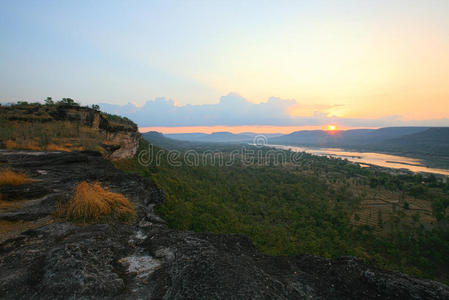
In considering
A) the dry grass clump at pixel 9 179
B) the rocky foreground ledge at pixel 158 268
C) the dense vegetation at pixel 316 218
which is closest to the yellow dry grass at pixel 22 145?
the dry grass clump at pixel 9 179

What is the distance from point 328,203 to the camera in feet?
125

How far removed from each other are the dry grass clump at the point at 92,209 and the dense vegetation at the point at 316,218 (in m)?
8.49

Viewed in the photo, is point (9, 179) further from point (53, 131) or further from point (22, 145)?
point (53, 131)

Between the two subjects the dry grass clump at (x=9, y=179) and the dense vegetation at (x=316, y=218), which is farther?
the dense vegetation at (x=316, y=218)

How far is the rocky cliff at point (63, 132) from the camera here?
39.2 ft

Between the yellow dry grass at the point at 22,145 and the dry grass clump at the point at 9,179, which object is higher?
the yellow dry grass at the point at 22,145

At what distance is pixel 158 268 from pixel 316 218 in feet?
112

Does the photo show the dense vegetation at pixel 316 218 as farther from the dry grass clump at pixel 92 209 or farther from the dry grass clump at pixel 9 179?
the dry grass clump at pixel 92 209

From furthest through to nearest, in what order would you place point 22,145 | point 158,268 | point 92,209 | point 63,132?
point 63,132
point 22,145
point 92,209
point 158,268

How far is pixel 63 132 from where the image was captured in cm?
1530

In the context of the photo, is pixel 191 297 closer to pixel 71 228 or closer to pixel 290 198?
pixel 71 228

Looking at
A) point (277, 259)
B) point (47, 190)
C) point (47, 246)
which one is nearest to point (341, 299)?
point (277, 259)

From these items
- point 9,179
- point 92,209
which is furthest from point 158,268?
point 9,179

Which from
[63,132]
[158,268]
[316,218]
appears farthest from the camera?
[316,218]
